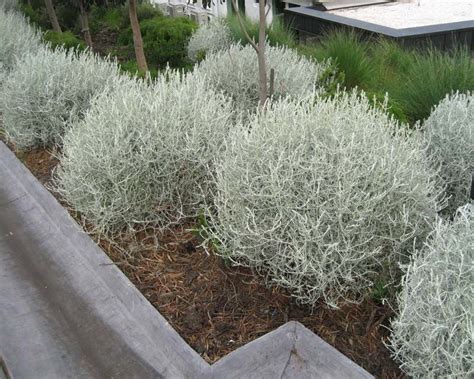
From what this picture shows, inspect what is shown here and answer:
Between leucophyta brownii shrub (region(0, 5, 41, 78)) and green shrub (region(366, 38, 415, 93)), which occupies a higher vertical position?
leucophyta brownii shrub (region(0, 5, 41, 78))

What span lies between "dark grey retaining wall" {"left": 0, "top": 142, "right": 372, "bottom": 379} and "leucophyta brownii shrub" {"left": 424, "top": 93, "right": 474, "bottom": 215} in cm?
145

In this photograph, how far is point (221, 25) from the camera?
8.30 meters

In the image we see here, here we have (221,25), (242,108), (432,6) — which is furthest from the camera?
(432,6)

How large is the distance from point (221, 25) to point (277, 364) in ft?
22.1

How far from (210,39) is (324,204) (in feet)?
19.4

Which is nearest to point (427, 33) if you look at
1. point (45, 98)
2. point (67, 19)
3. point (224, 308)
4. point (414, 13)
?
point (414, 13)

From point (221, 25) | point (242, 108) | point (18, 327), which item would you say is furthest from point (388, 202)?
point (221, 25)

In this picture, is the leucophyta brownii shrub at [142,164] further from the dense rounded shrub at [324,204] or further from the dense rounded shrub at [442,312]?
the dense rounded shrub at [442,312]

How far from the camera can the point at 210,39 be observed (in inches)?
313

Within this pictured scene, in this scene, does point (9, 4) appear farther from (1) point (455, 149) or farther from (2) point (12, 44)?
(1) point (455, 149)

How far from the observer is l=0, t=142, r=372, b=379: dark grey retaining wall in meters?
2.35

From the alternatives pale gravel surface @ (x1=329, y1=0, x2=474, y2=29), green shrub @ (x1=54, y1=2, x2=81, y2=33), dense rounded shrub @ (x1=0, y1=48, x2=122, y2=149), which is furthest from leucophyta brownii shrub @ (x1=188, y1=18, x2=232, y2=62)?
green shrub @ (x1=54, y1=2, x2=81, y2=33)

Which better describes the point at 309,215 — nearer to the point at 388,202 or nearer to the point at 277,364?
the point at 388,202

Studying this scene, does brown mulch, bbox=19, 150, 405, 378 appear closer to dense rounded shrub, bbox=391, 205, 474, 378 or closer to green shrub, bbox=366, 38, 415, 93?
dense rounded shrub, bbox=391, 205, 474, 378
